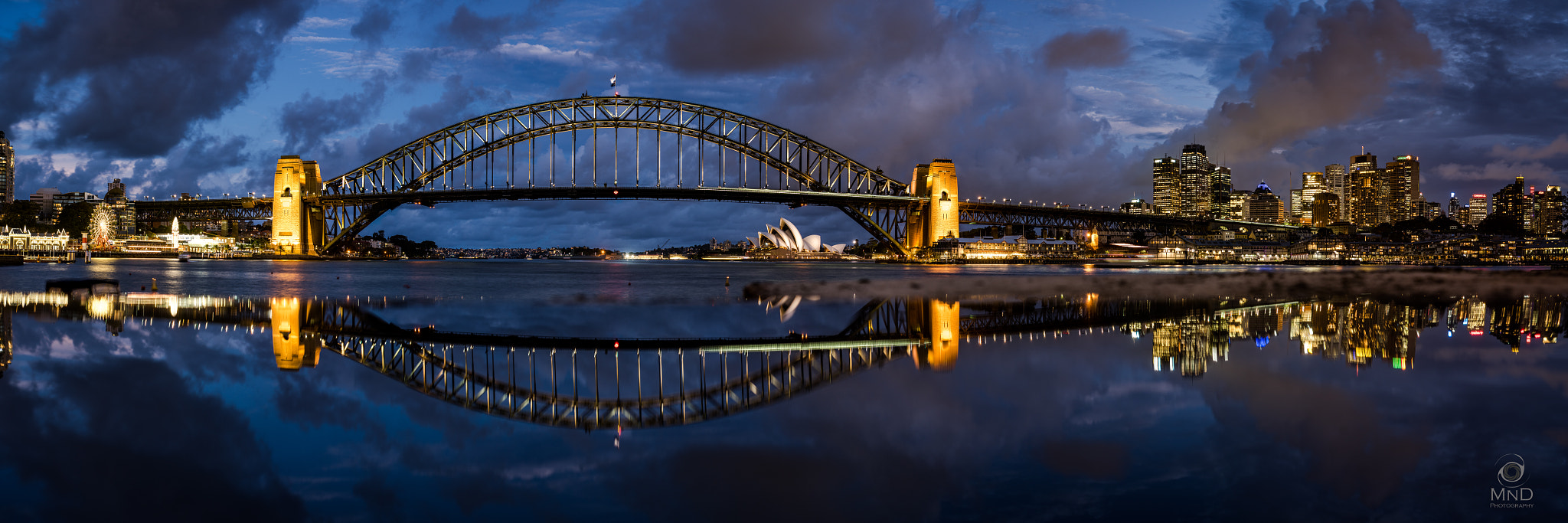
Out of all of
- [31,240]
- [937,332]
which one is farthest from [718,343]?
[31,240]

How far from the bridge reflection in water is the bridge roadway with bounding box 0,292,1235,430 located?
0.05 meters

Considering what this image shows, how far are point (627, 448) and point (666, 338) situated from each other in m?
10.4

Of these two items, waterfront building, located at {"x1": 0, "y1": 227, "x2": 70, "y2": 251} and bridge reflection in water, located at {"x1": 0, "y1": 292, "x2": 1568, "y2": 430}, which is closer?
bridge reflection in water, located at {"x1": 0, "y1": 292, "x2": 1568, "y2": 430}

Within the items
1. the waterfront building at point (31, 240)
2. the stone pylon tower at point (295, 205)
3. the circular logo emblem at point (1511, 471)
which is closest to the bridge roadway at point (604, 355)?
the circular logo emblem at point (1511, 471)

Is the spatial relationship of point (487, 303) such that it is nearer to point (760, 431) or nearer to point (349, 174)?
point (760, 431)

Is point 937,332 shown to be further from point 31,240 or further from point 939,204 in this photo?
point 31,240

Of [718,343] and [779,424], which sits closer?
[779,424]

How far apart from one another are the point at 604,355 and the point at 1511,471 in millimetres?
12243

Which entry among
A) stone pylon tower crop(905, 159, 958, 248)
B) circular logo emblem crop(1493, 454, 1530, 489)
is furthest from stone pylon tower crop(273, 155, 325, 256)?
circular logo emblem crop(1493, 454, 1530, 489)

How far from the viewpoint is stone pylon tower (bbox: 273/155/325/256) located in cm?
10100

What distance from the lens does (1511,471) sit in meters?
6.88

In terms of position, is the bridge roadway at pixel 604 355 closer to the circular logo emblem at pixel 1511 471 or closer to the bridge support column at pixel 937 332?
the bridge support column at pixel 937 332

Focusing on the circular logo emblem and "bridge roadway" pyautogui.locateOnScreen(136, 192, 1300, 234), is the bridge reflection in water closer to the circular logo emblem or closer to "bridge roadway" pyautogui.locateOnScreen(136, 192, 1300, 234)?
the circular logo emblem

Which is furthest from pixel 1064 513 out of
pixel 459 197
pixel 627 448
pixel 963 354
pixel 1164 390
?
pixel 459 197
